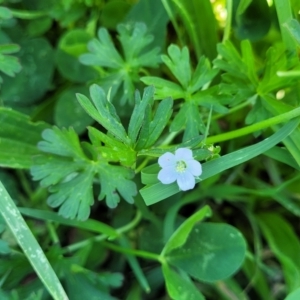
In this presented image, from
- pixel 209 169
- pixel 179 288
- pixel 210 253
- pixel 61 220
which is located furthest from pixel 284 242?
pixel 61 220

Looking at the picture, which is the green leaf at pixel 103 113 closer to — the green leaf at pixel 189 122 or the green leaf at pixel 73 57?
the green leaf at pixel 189 122

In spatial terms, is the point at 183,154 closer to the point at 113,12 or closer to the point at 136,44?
the point at 136,44

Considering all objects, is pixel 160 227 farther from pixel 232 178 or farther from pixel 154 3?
pixel 154 3

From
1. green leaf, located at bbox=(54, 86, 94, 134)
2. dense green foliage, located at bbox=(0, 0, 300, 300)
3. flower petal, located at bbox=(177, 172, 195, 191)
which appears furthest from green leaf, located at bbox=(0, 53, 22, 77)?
flower petal, located at bbox=(177, 172, 195, 191)

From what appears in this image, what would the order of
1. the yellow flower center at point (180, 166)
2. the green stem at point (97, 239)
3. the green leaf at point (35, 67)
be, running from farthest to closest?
the green leaf at point (35, 67), the green stem at point (97, 239), the yellow flower center at point (180, 166)

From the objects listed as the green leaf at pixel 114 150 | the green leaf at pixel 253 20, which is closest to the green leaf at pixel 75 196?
the green leaf at pixel 114 150

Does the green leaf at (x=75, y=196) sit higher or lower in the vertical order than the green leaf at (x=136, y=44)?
lower
